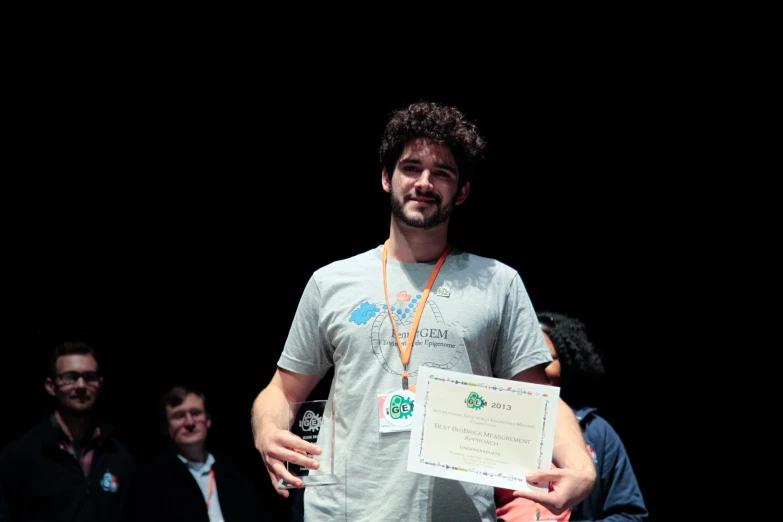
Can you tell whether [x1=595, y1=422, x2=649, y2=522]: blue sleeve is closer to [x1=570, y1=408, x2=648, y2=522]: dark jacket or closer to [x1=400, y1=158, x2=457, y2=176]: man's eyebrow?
[x1=570, y1=408, x2=648, y2=522]: dark jacket

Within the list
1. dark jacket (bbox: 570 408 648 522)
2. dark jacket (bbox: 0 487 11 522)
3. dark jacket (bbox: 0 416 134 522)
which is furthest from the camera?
dark jacket (bbox: 0 416 134 522)

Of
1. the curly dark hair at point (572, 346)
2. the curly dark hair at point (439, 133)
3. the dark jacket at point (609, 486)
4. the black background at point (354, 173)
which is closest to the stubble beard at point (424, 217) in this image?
the curly dark hair at point (439, 133)

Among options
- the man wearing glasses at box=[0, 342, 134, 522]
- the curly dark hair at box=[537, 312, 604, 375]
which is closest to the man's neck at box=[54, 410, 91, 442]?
the man wearing glasses at box=[0, 342, 134, 522]

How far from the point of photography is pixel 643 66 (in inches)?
156

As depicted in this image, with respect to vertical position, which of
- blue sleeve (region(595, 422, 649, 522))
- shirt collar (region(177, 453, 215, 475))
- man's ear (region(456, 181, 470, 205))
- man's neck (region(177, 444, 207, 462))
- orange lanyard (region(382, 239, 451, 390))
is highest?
man's ear (region(456, 181, 470, 205))

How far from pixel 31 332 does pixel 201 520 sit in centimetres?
138

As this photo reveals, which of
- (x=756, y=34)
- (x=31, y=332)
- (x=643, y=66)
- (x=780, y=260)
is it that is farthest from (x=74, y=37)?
(x=780, y=260)

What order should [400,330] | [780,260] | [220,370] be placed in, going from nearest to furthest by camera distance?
[400,330] < [780,260] < [220,370]

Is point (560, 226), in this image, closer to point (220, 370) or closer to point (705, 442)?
point (705, 442)

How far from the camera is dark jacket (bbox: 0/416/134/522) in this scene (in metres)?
3.69

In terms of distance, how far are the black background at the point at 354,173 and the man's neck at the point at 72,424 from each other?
437 mm

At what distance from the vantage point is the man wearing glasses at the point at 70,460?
3699 millimetres

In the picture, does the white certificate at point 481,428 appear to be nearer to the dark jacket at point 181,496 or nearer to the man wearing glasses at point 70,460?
the dark jacket at point 181,496

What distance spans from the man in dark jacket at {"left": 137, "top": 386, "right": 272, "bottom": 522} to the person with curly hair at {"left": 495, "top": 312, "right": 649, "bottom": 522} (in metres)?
1.86
